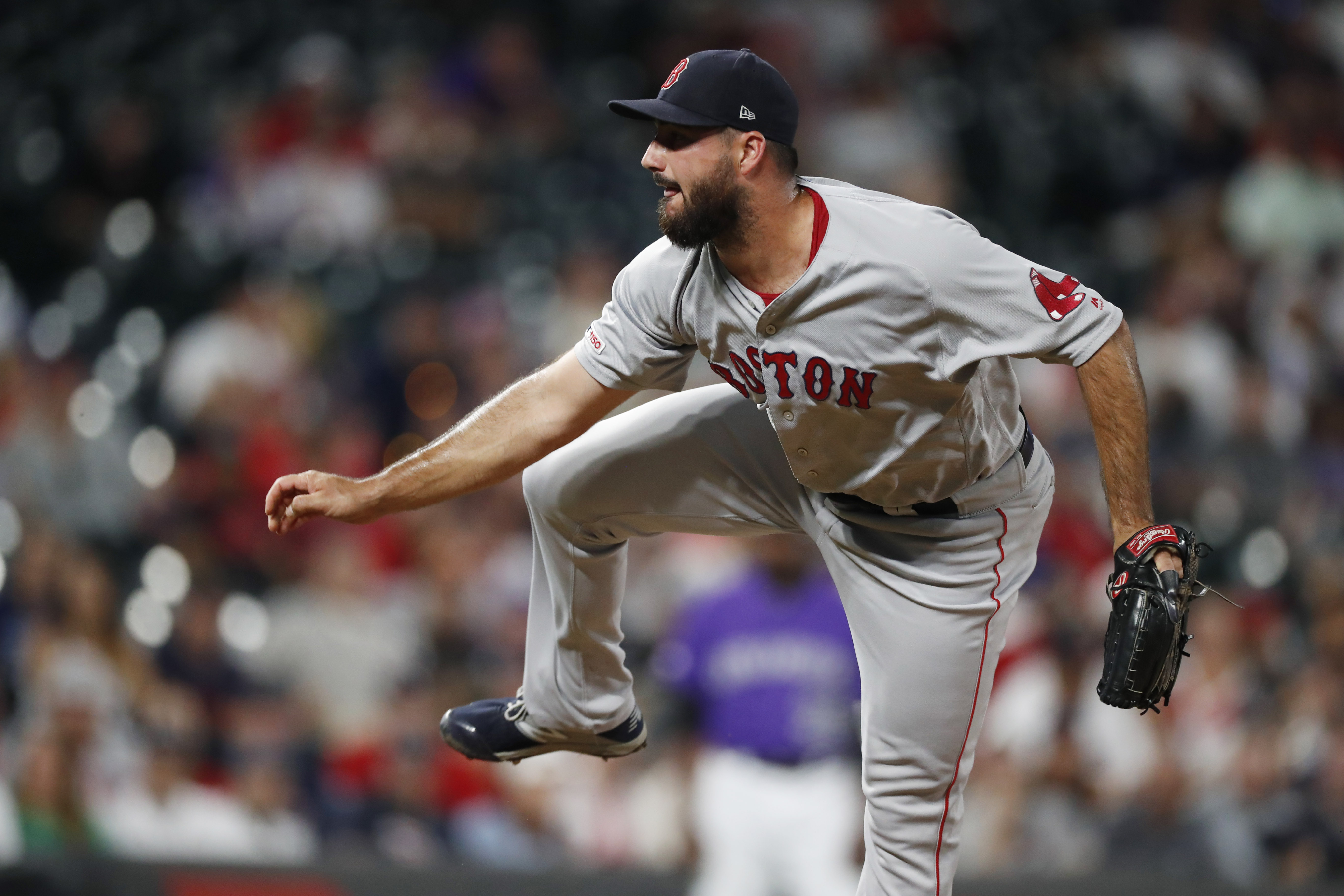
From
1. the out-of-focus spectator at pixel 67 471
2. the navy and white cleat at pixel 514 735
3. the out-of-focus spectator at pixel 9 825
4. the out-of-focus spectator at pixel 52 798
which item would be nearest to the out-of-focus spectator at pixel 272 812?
the out-of-focus spectator at pixel 52 798

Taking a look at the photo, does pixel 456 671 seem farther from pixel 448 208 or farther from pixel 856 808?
pixel 448 208

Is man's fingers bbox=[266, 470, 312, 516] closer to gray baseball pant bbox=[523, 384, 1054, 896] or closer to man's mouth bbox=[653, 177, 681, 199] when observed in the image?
gray baseball pant bbox=[523, 384, 1054, 896]

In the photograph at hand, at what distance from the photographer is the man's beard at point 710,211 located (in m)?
3.12

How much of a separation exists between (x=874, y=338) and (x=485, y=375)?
4.50 m

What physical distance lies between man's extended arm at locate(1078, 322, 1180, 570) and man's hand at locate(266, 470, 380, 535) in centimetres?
153

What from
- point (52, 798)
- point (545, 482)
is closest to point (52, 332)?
point (52, 798)

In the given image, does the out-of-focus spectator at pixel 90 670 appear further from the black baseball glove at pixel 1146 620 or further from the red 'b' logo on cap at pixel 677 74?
the black baseball glove at pixel 1146 620

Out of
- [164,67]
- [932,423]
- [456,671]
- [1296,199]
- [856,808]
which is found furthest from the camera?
[164,67]

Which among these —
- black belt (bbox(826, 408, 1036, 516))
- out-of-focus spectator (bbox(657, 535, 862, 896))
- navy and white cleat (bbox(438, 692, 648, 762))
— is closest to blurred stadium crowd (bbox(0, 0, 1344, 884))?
out-of-focus spectator (bbox(657, 535, 862, 896))

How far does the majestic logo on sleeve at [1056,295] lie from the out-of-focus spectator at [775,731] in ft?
8.69

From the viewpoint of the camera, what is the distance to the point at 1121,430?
3.07 meters

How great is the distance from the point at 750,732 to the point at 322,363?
319 cm

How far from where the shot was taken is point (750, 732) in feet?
18.6

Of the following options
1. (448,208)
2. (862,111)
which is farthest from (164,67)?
(862,111)
